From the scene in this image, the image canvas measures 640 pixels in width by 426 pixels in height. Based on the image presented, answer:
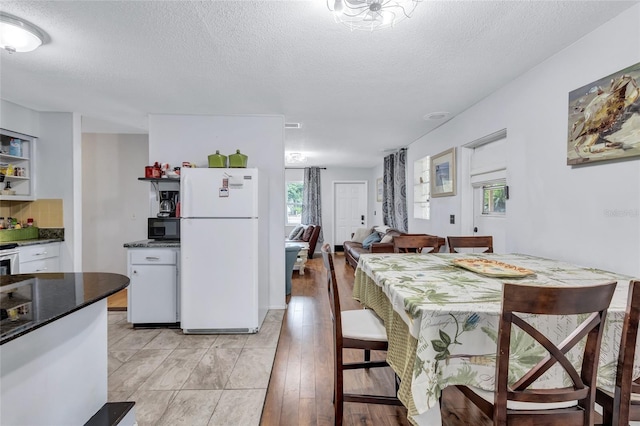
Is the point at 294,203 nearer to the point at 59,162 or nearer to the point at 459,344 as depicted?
the point at 59,162

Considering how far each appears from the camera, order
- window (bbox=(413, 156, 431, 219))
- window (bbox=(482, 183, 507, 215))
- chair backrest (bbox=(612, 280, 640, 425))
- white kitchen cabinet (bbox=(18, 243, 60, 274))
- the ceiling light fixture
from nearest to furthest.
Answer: chair backrest (bbox=(612, 280, 640, 425)) < the ceiling light fixture < window (bbox=(482, 183, 507, 215)) < white kitchen cabinet (bbox=(18, 243, 60, 274)) < window (bbox=(413, 156, 431, 219))

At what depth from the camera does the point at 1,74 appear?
251 cm

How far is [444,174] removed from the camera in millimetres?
3949

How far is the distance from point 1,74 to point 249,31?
2293 millimetres

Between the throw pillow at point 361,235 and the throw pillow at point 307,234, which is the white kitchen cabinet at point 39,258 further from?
the throw pillow at point 361,235

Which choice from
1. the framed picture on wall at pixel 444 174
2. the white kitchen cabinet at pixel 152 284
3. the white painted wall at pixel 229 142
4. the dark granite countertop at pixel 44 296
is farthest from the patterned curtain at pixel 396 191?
the dark granite countertop at pixel 44 296

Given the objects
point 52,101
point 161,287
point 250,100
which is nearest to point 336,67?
point 250,100

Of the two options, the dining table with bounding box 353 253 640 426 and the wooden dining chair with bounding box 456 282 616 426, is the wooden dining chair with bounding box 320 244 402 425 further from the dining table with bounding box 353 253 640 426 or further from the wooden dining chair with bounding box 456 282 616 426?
the wooden dining chair with bounding box 456 282 616 426

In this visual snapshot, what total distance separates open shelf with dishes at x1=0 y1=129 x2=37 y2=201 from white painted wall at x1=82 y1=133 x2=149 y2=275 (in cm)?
98

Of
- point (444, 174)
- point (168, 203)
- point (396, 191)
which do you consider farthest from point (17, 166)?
point (396, 191)

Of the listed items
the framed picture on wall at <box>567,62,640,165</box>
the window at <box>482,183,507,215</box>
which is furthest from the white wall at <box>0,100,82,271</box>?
the framed picture on wall at <box>567,62,640,165</box>

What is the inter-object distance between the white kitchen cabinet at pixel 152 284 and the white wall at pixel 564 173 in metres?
3.26

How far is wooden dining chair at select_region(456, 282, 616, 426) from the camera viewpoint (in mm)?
909

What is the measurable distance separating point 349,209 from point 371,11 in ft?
23.6
